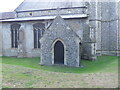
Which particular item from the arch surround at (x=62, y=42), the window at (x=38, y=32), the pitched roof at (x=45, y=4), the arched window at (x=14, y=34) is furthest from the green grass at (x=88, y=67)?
the pitched roof at (x=45, y=4)

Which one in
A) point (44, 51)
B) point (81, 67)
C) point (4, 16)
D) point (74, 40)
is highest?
point (4, 16)

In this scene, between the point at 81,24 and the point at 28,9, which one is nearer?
the point at 81,24

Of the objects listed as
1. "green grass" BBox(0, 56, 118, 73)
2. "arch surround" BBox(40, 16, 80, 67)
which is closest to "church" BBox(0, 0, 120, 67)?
"green grass" BBox(0, 56, 118, 73)

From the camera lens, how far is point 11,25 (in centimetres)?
2464

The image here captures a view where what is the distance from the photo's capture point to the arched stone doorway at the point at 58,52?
17573 mm

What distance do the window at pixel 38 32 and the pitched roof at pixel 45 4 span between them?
362 cm

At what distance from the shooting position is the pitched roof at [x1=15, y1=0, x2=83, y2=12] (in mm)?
24344

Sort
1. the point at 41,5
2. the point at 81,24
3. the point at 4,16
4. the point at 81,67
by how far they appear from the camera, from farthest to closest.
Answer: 1. the point at 4,16
2. the point at 41,5
3. the point at 81,24
4. the point at 81,67

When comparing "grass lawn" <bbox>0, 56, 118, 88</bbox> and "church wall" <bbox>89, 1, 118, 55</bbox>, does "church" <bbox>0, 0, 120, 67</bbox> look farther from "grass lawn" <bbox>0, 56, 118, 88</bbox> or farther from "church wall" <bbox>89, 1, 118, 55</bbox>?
"grass lawn" <bbox>0, 56, 118, 88</bbox>

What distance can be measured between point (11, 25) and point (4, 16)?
6144 millimetres

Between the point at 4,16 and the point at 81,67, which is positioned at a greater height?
the point at 4,16

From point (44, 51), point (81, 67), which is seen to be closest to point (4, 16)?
point (44, 51)

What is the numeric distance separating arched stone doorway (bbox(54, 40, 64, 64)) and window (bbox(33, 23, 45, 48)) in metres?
6.07

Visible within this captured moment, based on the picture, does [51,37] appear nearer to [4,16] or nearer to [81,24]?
[81,24]
